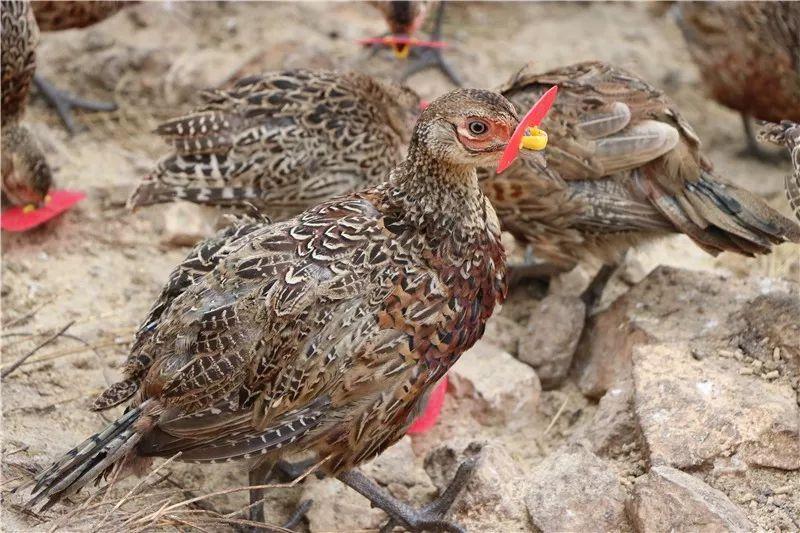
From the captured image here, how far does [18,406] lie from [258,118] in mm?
1746

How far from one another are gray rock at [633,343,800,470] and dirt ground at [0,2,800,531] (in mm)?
596

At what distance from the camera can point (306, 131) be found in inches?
200

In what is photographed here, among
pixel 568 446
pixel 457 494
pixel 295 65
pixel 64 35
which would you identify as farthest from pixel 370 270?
pixel 64 35

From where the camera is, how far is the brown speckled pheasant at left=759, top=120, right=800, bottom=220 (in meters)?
4.61

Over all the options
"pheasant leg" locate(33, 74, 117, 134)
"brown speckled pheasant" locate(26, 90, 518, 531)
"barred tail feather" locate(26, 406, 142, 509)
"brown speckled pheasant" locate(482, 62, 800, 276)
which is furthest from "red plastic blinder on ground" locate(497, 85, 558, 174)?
"pheasant leg" locate(33, 74, 117, 134)

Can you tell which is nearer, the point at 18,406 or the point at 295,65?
the point at 18,406

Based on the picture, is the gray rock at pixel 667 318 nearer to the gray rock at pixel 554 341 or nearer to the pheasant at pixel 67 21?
the gray rock at pixel 554 341

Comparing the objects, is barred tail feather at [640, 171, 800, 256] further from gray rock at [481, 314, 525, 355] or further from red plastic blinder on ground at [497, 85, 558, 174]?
red plastic blinder on ground at [497, 85, 558, 174]

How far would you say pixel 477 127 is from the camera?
3.50 metres

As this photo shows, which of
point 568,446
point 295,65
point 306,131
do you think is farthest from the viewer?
point 295,65

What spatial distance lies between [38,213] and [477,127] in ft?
9.75

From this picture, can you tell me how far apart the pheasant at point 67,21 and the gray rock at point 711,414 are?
154 inches

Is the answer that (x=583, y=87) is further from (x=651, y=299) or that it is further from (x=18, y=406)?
(x=18, y=406)

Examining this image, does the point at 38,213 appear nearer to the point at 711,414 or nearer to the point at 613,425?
the point at 613,425
